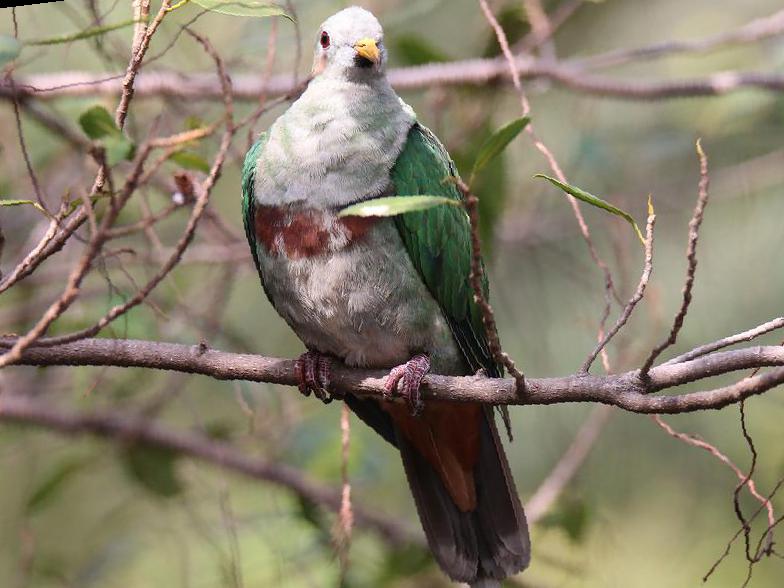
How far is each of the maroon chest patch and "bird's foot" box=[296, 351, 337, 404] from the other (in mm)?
273

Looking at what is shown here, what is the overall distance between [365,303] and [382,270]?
0.10 meters

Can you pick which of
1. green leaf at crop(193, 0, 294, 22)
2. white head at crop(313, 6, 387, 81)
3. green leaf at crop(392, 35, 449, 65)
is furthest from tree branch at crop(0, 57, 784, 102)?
green leaf at crop(193, 0, 294, 22)

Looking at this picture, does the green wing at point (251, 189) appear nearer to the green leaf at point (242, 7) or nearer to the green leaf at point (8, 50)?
the green leaf at point (242, 7)

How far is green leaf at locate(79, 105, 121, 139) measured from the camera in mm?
1738

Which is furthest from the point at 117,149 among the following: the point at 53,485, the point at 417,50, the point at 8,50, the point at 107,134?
the point at 53,485

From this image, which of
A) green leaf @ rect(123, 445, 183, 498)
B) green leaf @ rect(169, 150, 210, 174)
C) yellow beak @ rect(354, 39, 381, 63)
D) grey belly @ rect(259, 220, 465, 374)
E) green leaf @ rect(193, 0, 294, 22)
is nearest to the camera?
green leaf @ rect(193, 0, 294, 22)

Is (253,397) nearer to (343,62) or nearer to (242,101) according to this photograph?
(242,101)

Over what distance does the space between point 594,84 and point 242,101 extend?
1229 mm

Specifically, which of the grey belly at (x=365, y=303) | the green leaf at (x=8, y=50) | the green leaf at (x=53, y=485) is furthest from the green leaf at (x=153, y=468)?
the green leaf at (x=8, y=50)

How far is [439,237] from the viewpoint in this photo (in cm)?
291

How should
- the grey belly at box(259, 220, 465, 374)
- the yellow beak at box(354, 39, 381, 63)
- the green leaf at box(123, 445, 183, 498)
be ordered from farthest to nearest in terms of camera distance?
the green leaf at box(123, 445, 183, 498) < the yellow beak at box(354, 39, 381, 63) < the grey belly at box(259, 220, 465, 374)

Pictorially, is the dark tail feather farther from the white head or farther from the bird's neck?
the white head

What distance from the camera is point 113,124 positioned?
1.78 meters

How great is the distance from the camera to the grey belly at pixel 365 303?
2.82 metres
